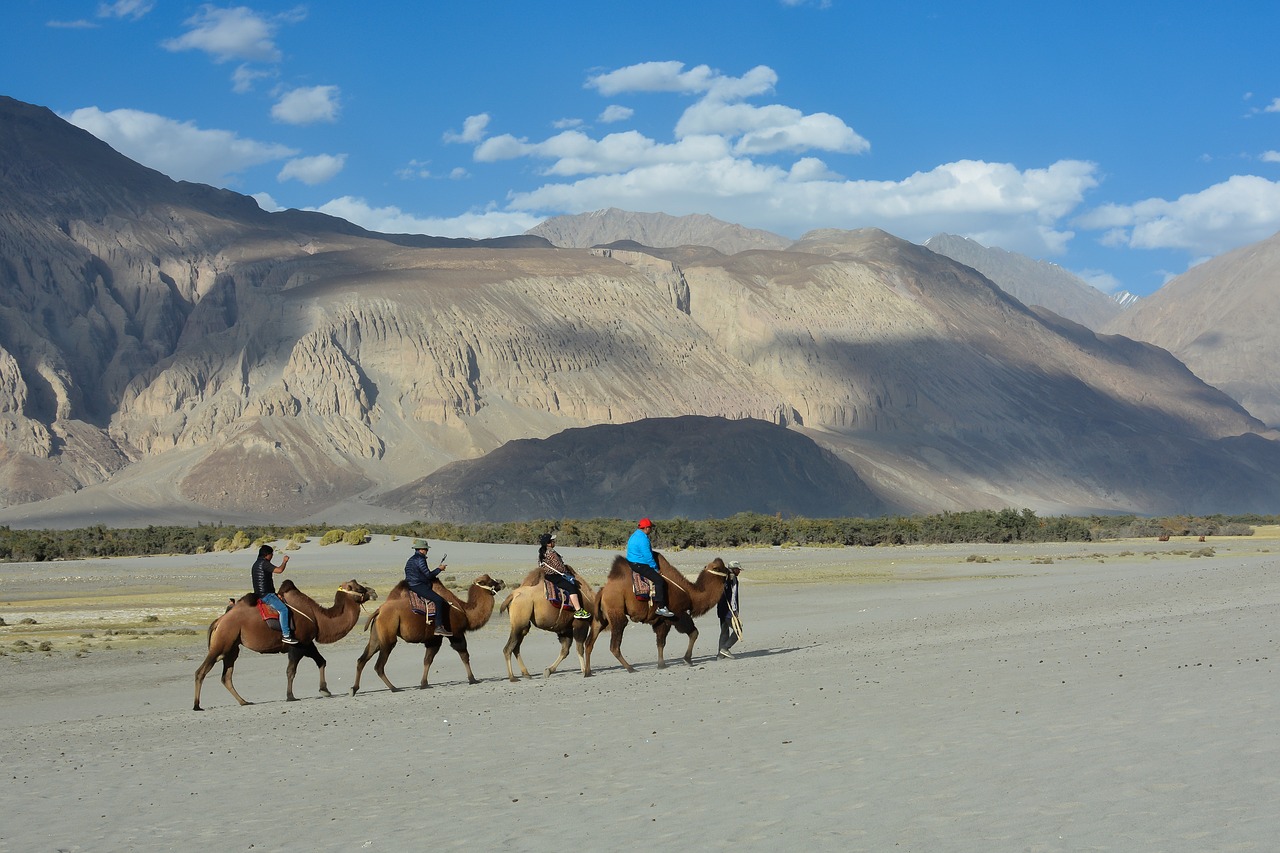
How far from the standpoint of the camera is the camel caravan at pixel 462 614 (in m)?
15.5

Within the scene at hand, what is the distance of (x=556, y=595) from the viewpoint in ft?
55.8

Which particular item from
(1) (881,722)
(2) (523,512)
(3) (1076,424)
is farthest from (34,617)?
(3) (1076,424)

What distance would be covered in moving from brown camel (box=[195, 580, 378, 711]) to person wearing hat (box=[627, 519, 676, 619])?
3529mm

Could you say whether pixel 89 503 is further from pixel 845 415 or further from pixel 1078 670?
pixel 1078 670

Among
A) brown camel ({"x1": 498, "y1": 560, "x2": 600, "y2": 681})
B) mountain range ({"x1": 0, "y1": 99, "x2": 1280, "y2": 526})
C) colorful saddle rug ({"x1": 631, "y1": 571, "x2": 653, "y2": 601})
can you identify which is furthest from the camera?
mountain range ({"x1": 0, "y1": 99, "x2": 1280, "y2": 526})

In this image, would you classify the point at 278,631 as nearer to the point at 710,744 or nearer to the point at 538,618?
the point at 538,618

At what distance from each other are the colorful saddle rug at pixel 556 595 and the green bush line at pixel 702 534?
135ft

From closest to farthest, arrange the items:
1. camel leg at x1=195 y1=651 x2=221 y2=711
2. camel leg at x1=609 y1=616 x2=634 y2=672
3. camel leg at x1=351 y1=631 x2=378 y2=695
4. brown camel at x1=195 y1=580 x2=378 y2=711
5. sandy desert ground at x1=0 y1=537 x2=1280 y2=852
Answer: sandy desert ground at x1=0 y1=537 x2=1280 y2=852
camel leg at x1=195 y1=651 x2=221 y2=711
brown camel at x1=195 y1=580 x2=378 y2=711
camel leg at x1=351 y1=631 x2=378 y2=695
camel leg at x1=609 y1=616 x2=634 y2=672

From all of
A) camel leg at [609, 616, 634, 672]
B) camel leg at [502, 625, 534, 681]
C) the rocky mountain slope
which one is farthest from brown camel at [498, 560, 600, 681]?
the rocky mountain slope

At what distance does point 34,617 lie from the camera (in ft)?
97.9

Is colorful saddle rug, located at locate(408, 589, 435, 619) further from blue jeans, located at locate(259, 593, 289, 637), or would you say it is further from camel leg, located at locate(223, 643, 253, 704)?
camel leg, located at locate(223, 643, 253, 704)

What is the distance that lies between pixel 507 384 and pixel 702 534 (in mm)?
72475

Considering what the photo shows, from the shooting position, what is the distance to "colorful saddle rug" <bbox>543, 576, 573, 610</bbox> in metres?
17.0

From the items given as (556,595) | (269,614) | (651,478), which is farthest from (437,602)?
(651,478)
